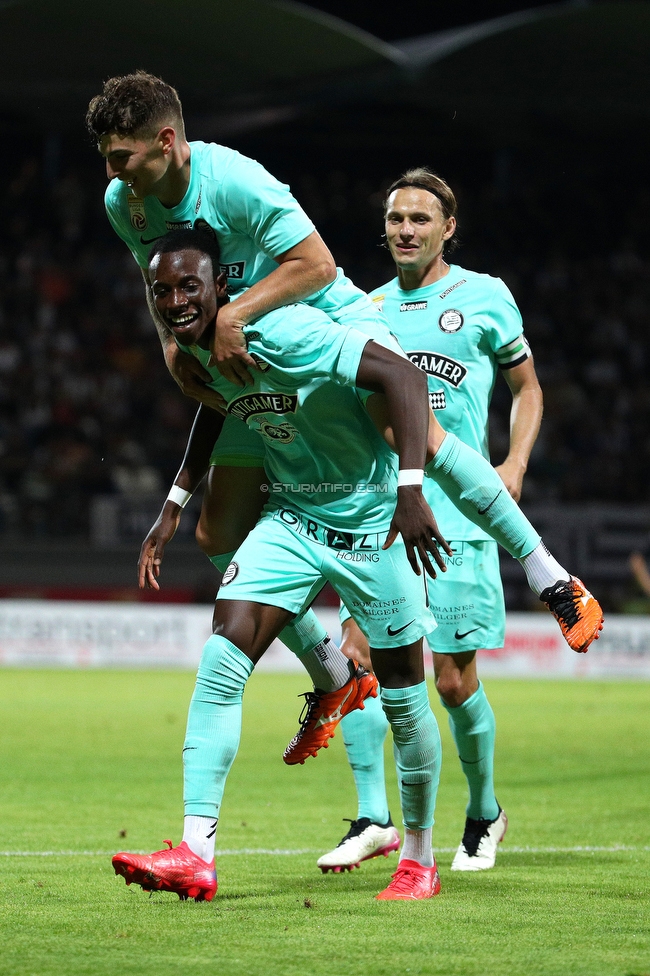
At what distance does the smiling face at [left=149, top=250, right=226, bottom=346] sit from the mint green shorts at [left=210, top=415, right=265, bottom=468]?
0.61 meters

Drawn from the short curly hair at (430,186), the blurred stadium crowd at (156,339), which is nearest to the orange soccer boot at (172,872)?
the short curly hair at (430,186)

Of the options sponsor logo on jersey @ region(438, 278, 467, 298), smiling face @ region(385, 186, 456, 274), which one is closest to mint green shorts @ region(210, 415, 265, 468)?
smiling face @ region(385, 186, 456, 274)

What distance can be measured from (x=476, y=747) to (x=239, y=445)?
5.18 feet

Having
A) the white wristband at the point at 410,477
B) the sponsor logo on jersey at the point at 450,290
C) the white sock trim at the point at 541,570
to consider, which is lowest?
the white sock trim at the point at 541,570

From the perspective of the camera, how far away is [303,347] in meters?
4.31

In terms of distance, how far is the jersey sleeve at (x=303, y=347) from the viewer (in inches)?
169

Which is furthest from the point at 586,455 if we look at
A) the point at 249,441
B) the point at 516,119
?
the point at 249,441

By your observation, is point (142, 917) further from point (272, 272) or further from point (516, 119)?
point (516, 119)

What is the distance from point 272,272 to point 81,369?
676 inches

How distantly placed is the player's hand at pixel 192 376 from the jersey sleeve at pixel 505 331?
1.46m

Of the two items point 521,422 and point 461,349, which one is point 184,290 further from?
point 521,422

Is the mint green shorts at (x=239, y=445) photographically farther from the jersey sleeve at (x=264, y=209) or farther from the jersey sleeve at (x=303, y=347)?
the jersey sleeve at (x=264, y=209)

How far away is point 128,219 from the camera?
4.72m
